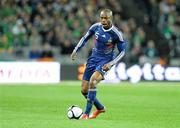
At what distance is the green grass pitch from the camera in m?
13.3

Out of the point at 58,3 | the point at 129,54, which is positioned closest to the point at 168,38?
the point at 129,54

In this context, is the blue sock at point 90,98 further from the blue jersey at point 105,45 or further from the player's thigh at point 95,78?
the blue jersey at point 105,45

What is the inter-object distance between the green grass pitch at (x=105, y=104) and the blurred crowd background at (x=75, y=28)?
2271 millimetres

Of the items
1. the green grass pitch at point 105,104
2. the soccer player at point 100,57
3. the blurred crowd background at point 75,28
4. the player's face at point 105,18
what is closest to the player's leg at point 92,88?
the soccer player at point 100,57

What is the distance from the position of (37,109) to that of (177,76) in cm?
1367

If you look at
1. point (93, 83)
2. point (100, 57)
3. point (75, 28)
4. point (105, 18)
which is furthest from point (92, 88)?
point (75, 28)

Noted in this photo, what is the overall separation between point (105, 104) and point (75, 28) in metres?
11.9

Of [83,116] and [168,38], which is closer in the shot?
[83,116]

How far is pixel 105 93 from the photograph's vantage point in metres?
23.1

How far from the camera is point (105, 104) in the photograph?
61.5ft

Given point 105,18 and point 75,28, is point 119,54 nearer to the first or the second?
point 105,18

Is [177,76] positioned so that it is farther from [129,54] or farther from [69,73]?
[69,73]

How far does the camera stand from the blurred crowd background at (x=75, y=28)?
95.9 feet

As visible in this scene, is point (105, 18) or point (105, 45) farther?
point (105, 45)
